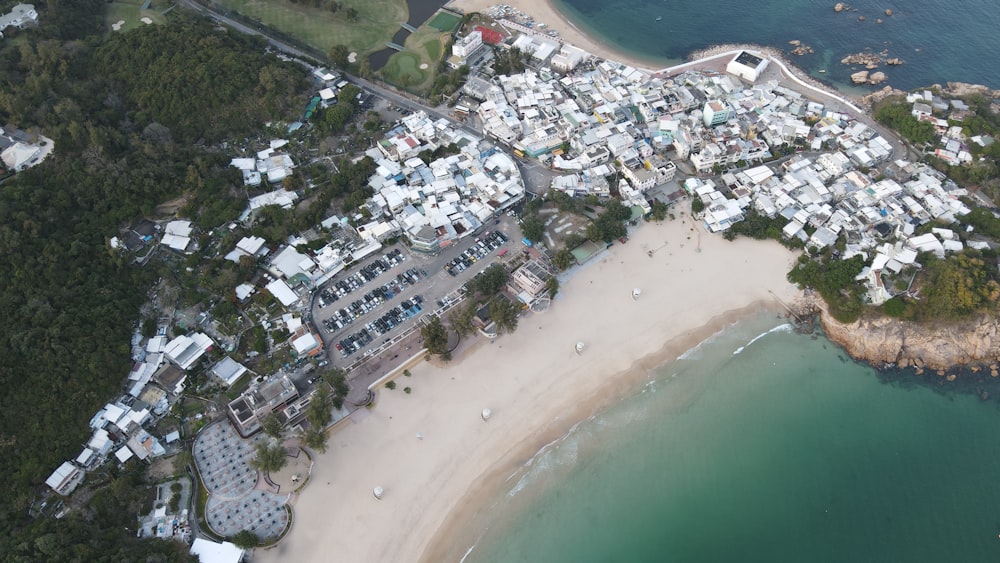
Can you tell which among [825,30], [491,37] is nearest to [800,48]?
[825,30]

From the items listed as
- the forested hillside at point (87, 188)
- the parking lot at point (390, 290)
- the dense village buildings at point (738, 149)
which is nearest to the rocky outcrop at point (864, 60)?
the dense village buildings at point (738, 149)

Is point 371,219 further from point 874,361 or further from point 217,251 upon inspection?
point 874,361

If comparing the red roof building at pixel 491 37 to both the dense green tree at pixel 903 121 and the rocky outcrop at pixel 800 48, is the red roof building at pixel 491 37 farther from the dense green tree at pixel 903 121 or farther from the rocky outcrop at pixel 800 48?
the dense green tree at pixel 903 121

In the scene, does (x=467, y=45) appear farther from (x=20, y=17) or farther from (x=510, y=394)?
(x=20, y=17)

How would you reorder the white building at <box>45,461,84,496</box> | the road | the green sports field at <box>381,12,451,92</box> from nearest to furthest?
the white building at <box>45,461,84,496</box>, the road, the green sports field at <box>381,12,451,92</box>

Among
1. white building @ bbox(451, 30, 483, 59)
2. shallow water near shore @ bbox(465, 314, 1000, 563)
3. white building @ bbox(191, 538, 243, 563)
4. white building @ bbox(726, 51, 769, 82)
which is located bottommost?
white building @ bbox(191, 538, 243, 563)

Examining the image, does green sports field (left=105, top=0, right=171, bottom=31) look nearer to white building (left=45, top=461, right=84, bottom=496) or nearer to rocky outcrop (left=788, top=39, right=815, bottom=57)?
white building (left=45, top=461, right=84, bottom=496)

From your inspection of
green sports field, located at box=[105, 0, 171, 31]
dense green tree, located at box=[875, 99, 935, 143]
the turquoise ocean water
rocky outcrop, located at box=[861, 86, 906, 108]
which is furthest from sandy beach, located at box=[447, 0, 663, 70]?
green sports field, located at box=[105, 0, 171, 31]
